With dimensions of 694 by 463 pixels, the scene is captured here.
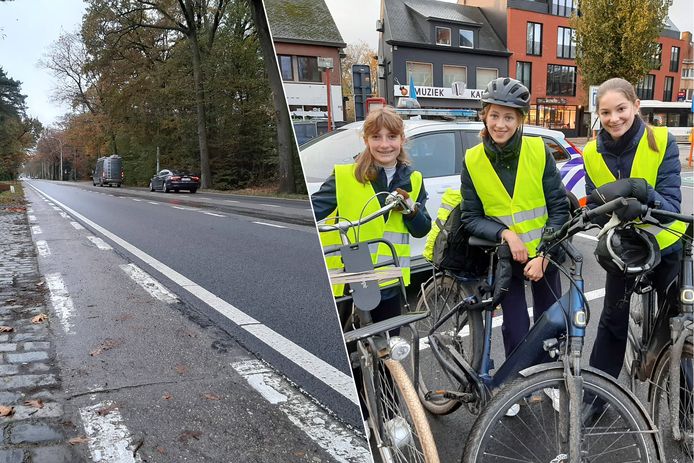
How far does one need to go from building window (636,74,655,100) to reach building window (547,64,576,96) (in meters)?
0.11

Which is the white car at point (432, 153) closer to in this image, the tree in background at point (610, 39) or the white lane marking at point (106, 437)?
the tree in background at point (610, 39)

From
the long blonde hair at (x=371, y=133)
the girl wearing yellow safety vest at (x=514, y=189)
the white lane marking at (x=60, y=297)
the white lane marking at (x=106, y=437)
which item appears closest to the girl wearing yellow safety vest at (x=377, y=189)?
the long blonde hair at (x=371, y=133)

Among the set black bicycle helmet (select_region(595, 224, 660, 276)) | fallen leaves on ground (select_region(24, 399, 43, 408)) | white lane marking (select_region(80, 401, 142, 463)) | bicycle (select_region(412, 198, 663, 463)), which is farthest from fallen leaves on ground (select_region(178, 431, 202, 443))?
black bicycle helmet (select_region(595, 224, 660, 276))

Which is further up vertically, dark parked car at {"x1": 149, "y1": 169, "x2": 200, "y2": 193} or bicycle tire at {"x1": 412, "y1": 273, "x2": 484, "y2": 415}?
dark parked car at {"x1": 149, "y1": 169, "x2": 200, "y2": 193}

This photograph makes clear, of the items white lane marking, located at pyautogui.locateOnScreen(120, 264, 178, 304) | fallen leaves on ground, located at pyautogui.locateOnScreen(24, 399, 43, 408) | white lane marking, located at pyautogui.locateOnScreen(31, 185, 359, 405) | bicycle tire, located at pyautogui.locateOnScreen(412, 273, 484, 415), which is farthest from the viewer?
fallen leaves on ground, located at pyautogui.locateOnScreen(24, 399, 43, 408)

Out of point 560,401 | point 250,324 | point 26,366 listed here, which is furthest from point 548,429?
point 250,324

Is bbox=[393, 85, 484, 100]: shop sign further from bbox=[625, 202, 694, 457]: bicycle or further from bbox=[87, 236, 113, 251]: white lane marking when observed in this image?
bbox=[87, 236, 113, 251]: white lane marking

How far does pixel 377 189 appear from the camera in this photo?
2.56 feet

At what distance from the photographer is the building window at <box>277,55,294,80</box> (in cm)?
76

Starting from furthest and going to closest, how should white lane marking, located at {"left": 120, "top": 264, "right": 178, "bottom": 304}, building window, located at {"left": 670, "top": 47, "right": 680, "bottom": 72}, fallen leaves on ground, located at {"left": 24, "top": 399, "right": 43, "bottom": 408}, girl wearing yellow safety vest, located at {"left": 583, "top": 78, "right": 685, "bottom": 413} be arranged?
fallen leaves on ground, located at {"left": 24, "top": 399, "right": 43, "bottom": 408} → white lane marking, located at {"left": 120, "top": 264, "right": 178, "bottom": 304} → building window, located at {"left": 670, "top": 47, "right": 680, "bottom": 72} → girl wearing yellow safety vest, located at {"left": 583, "top": 78, "right": 685, "bottom": 413}

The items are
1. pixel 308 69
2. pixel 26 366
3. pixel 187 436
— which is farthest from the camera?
pixel 187 436

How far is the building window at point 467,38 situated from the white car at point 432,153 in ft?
0.46

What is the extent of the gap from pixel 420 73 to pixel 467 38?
0.37ft

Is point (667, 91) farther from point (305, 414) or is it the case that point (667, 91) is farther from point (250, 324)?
point (250, 324)
